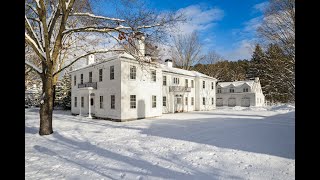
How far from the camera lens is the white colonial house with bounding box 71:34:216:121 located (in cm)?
1733

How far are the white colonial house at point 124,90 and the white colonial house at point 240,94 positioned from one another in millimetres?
22550

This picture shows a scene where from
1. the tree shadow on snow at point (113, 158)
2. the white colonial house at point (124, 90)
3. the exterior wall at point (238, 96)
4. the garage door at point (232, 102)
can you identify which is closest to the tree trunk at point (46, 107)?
the tree shadow on snow at point (113, 158)

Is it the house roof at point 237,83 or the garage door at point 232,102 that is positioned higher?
the house roof at point 237,83

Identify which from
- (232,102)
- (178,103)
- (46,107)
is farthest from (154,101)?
(232,102)

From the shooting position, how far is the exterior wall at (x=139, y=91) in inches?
679

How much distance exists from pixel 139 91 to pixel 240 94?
108ft

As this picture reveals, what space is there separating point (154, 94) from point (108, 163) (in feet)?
48.8

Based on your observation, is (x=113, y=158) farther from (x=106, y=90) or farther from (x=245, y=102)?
(x=245, y=102)

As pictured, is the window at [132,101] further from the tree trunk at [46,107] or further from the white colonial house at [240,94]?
the white colonial house at [240,94]

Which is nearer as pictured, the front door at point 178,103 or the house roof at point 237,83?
the front door at point 178,103

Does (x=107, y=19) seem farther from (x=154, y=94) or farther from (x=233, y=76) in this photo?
(x=233, y=76)

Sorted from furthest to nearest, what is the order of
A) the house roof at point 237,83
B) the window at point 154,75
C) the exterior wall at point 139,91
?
the house roof at point 237,83, the window at point 154,75, the exterior wall at point 139,91

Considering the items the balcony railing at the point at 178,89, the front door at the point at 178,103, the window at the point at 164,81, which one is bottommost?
the front door at the point at 178,103
